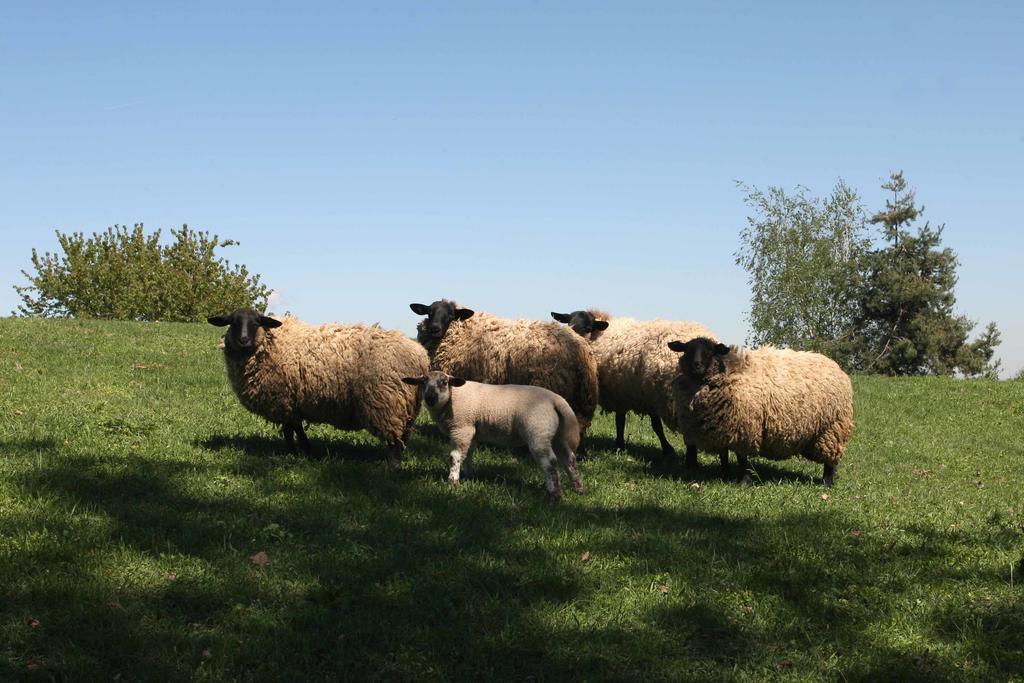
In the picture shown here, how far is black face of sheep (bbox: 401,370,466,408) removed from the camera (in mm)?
10492

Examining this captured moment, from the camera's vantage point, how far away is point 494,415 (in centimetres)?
1054

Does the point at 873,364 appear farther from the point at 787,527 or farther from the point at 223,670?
the point at 223,670

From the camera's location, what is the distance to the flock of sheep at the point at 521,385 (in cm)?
1062

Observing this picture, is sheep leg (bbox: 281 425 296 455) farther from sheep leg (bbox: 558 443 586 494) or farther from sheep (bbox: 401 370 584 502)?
sheep leg (bbox: 558 443 586 494)

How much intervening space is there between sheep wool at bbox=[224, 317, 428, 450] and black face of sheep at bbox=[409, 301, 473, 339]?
1.79 metres

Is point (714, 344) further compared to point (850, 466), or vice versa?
point (850, 466)

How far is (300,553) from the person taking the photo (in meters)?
8.28

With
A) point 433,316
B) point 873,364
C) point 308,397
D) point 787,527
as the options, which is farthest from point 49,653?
point 873,364

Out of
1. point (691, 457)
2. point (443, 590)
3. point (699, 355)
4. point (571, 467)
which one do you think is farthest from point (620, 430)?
point (443, 590)

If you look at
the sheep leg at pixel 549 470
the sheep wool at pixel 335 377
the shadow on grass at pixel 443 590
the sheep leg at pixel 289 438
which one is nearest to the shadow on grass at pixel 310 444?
the sheep leg at pixel 289 438

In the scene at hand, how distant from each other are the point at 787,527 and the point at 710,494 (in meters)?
1.86

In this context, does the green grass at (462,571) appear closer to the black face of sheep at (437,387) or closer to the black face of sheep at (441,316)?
the black face of sheep at (437,387)

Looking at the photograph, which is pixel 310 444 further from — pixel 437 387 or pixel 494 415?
pixel 494 415

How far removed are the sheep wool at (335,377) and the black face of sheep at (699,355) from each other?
12.2 feet
